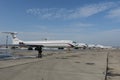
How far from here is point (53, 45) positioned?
3743 inches

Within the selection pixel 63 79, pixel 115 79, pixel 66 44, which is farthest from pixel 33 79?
pixel 66 44

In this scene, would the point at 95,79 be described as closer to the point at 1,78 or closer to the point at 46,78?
the point at 46,78

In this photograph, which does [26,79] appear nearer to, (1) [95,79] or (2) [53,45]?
(1) [95,79]

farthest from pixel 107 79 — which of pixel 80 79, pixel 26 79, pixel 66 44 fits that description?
pixel 66 44

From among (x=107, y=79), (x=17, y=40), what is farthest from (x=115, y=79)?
(x=17, y=40)

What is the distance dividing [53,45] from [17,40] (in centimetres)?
2031

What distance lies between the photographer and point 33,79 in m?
12.0

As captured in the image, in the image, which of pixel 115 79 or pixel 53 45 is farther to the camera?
pixel 53 45

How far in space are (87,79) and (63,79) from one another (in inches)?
52.7

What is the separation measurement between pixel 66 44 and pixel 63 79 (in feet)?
266

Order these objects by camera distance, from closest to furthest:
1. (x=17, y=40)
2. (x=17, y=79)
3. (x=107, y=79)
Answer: (x=17, y=79)
(x=107, y=79)
(x=17, y=40)

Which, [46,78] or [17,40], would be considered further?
[17,40]

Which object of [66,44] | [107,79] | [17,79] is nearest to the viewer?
[17,79]

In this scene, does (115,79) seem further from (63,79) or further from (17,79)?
(17,79)
